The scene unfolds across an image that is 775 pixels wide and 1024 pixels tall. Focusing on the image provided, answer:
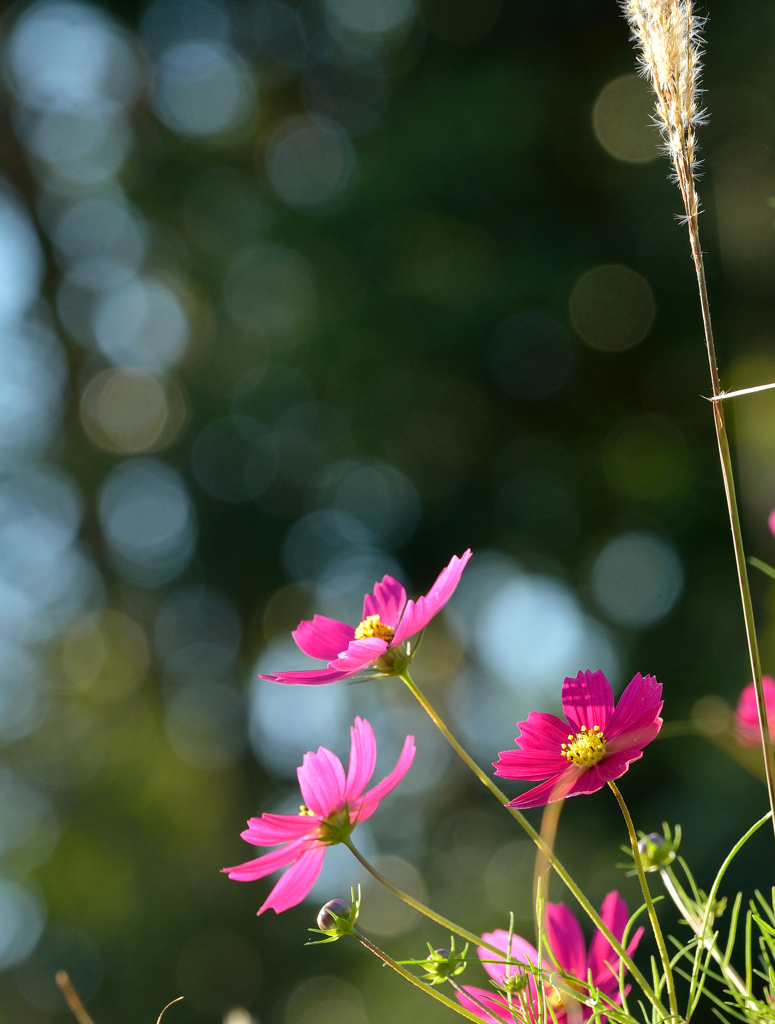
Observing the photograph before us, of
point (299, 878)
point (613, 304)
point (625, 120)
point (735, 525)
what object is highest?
point (625, 120)

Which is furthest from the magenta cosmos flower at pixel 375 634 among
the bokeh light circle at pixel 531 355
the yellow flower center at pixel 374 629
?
the bokeh light circle at pixel 531 355

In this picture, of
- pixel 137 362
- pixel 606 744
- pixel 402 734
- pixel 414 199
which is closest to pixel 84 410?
pixel 137 362

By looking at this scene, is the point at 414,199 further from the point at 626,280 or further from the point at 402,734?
the point at 402,734

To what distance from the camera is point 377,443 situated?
175 cm

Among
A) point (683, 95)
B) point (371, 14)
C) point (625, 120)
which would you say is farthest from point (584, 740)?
point (371, 14)

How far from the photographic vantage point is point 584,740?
0.16 metres

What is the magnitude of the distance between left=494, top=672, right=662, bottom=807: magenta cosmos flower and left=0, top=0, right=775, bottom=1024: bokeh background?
1.30 m

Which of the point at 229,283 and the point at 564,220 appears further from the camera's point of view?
the point at 229,283

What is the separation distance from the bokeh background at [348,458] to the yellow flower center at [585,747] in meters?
1.30

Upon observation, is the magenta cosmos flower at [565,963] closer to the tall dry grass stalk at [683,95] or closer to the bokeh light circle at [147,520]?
the tall dry grass stalk at [683,95]

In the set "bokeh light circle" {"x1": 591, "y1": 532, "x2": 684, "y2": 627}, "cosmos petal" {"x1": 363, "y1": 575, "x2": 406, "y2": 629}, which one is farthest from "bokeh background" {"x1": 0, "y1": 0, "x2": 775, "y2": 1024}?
"cosmos petal" {"x1": 363, "y1": 575, "x2": 406, "y2": 629}

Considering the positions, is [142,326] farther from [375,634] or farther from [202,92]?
[375,634]

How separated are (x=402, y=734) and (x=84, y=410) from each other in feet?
3.67

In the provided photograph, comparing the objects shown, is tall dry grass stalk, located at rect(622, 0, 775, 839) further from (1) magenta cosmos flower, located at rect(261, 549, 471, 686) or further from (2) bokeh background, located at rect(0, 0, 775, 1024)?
(2) bokeh background, located at rect(0, 0, 775, 1024)
